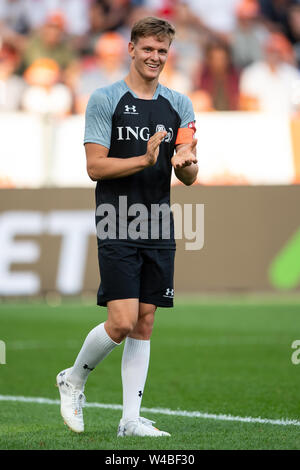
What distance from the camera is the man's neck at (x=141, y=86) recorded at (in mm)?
5160

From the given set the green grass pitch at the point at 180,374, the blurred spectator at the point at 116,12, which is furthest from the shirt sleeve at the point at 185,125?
the blurred spectator at the point at 116,12

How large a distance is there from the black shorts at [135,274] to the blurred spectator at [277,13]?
1269 centimetres

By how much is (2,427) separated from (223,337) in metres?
5.19

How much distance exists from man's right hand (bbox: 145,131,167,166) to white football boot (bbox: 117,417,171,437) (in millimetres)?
1398

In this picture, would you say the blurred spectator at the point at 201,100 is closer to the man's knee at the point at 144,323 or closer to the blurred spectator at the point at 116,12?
the blurred spectator at the point at 116,12

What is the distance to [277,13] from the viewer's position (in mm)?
17328

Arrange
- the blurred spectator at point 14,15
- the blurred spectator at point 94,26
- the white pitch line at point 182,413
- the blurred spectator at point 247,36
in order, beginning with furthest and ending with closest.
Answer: the blurred spectator at point 14,15 < the blurred spectator at point 94,26 < the blurred spectator at point 247,36 < the white pitch line at point 182,413

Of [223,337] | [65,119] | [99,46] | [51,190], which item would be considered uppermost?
[99,46]

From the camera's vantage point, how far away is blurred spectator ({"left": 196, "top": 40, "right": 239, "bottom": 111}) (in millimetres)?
15438

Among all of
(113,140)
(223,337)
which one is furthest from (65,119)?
(113,140)

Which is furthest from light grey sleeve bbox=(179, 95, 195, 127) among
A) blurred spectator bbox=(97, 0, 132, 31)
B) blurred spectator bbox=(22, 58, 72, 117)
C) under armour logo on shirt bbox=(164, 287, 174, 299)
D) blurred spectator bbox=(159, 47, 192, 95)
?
blurred spectator bbox=(97, 0, 132, 31)

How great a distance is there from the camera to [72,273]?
1335 centimetres

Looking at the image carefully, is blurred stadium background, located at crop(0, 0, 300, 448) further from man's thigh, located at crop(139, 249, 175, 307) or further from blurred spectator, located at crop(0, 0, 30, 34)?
man's thigh, located at crop(139, 249, 175, 307)

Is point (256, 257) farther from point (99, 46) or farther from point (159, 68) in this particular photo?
point (159, 68)
